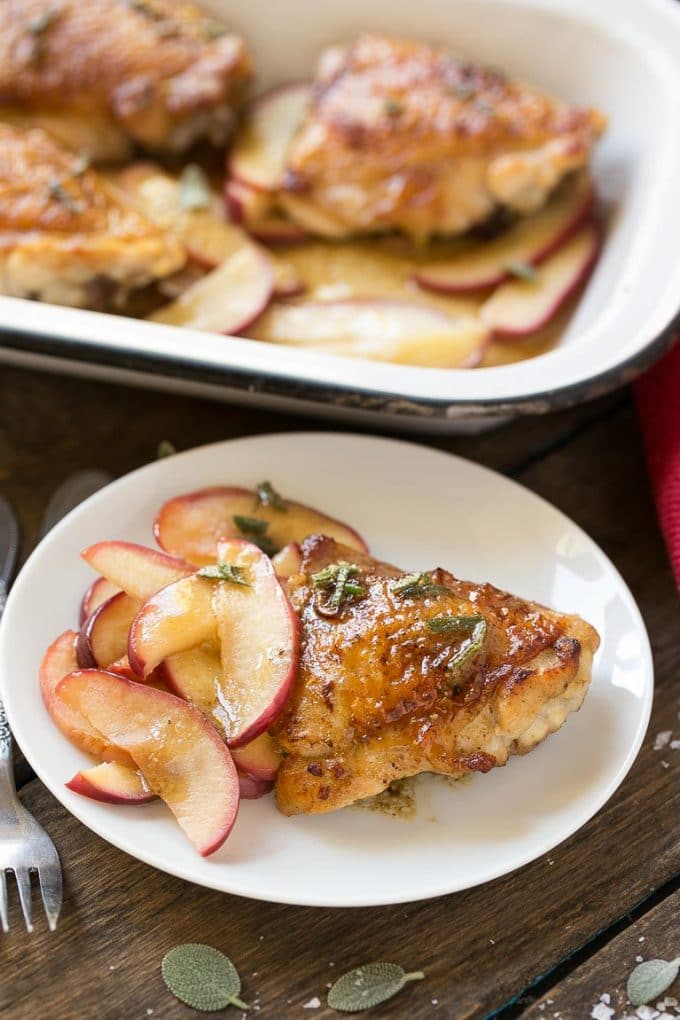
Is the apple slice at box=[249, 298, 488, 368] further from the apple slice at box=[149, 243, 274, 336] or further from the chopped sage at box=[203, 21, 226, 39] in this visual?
the chopped sage at box=[203, 21, 226, 39]

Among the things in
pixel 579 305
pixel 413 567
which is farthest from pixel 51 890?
pixel 579 305

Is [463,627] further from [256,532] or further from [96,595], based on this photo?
[96,595]

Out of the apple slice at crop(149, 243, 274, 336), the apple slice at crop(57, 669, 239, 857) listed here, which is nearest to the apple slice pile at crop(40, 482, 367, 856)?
the apple slice at crop(57, 669, 239, 857)

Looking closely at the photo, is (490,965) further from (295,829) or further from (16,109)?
(16,109)

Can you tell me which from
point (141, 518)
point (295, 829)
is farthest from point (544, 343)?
point (295, 829)

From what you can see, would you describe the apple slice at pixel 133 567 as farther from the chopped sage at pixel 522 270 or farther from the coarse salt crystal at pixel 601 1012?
the chopped sage at pixel 522 270

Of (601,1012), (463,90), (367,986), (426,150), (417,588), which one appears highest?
(463,90)
